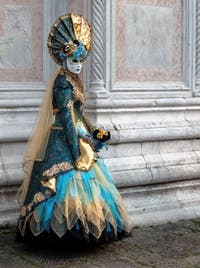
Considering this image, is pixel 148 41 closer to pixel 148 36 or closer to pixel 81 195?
pixel 148 36

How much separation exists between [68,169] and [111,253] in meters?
0.76

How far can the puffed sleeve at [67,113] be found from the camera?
4.90m

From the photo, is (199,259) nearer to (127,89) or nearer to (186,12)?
(127,89)

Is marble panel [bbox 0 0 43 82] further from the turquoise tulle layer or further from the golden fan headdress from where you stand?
the turquoise tulle layer

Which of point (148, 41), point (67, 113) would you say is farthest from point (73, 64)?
point (148, 41)

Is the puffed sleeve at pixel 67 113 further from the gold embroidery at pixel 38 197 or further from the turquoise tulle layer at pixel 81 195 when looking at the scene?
the gold embroidery at pixel 38 197

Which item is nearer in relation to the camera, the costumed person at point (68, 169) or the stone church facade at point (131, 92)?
the costumed person at point (68, 169)

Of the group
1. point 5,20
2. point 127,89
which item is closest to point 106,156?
point 127,89

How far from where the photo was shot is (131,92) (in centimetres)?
624

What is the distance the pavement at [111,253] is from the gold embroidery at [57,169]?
1.65 feet

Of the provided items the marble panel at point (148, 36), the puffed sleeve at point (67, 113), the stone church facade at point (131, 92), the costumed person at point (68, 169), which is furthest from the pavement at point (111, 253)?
the marble panel at point (148, 36)

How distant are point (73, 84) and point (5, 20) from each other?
127cm

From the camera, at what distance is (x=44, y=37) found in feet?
20.0

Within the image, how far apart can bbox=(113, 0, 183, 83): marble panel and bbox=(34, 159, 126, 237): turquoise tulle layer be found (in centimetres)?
155
